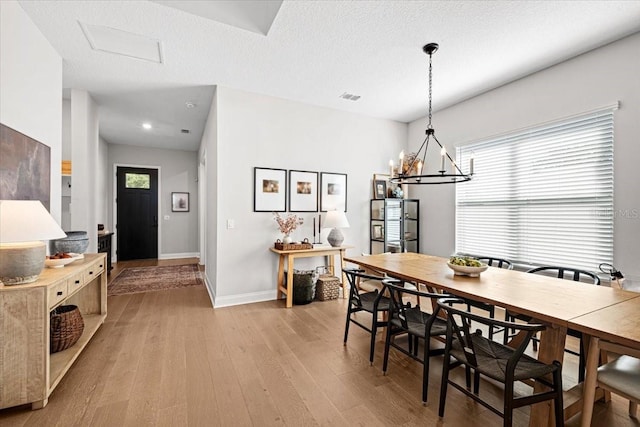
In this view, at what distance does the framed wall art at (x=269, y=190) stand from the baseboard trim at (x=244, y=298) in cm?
118

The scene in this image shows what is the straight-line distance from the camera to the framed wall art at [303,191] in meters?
4.40

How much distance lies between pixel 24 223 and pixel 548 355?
3.21 meters

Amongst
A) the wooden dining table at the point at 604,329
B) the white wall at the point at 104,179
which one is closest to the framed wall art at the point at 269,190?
the wooden dining table at the point at 604,329

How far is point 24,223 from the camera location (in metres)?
1.83

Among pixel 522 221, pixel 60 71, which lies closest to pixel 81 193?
pixel 60 71

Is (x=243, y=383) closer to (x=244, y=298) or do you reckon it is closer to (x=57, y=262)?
(x=57, y=262)

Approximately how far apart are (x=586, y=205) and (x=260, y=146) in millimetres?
3906

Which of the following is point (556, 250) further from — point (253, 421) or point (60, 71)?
point (60, 71)

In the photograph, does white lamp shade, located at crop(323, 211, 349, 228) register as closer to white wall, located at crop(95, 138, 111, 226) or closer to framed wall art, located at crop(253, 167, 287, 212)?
framed wall art, located at crop(253, 167, 287, 212)

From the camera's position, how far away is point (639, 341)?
122cm

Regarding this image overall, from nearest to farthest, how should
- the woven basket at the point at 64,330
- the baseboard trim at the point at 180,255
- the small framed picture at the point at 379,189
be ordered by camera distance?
the woven basket at the point at 64,330 < the small framed picture at the point at 379,189 < the baseboard trim at the point at 180,255

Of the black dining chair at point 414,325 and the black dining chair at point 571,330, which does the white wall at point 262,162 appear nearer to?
the black dining chair at point 414,325

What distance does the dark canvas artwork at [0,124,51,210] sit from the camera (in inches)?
86.6

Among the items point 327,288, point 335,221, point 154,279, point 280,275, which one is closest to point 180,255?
point 154,279
